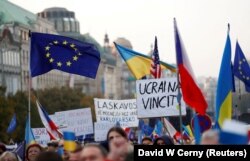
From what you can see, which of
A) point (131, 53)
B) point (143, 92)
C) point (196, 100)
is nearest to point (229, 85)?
point (196, 100)

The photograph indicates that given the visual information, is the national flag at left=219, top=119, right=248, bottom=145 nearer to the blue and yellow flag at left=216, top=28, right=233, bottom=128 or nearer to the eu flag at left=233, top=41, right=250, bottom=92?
the blue and yellow flag at left=216, top=28, right=233, bottom=128

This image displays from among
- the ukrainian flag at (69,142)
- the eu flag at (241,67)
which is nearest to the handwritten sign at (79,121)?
the eu flag at (241,67)

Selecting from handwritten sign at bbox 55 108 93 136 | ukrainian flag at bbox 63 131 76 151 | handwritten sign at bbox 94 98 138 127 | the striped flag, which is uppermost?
the striped flag

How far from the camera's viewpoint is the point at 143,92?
44.6 ft

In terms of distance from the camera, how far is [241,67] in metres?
17.8

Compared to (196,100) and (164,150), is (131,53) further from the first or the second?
(164,150)

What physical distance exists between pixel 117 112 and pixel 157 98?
19.8ft

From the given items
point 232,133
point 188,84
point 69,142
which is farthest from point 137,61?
point 232,133

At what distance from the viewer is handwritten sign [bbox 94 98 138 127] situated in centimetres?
1917

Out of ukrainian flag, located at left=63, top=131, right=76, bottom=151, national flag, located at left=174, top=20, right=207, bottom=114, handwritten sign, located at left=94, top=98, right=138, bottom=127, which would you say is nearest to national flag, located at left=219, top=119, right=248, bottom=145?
ukrainian flag, located at left=63, top=131, right=76, bottom=151

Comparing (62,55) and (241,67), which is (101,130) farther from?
(62,55)

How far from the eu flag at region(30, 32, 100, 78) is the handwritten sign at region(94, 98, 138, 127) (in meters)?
4.45

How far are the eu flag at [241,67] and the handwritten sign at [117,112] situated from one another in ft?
8.92

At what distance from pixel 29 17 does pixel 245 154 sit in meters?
104
